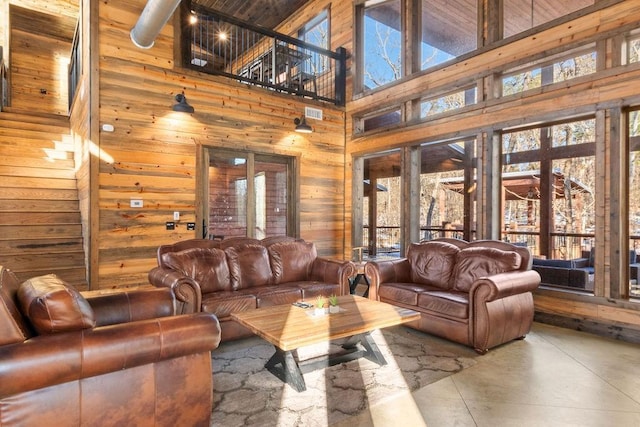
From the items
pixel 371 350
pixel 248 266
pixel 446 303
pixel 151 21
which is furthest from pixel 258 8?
pixel 371 350

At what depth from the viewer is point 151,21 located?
407 cm

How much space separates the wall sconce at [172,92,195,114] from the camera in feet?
15.9

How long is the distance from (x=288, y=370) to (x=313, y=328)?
39cm

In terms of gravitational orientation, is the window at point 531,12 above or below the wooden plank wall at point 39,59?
below

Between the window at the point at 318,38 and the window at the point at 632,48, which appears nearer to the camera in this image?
the window at the point at 632,48

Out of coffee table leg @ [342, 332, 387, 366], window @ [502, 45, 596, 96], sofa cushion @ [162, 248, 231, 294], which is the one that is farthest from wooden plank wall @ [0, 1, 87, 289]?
window @ [502, 45, 596, 96]

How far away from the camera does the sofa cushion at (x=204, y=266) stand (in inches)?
151

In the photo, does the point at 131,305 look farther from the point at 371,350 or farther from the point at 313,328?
the point at 371,350

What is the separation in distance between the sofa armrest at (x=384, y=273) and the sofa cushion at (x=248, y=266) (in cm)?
121

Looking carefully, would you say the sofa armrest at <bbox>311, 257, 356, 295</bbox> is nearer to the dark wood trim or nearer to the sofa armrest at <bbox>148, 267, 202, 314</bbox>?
the sofa armrest at <bbox>148, 267, 202, 314</bbox>

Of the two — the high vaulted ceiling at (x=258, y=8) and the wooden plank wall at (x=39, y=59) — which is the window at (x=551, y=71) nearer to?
the high vaulted ceiling at (x=258, y=8)

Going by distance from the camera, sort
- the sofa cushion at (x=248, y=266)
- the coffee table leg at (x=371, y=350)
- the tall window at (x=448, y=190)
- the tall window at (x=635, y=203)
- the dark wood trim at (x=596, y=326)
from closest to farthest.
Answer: the coffee table leg at (x=371, y=350), the dark wood trim at (x=596, y=326), the sofa cushion at (x=248, y=266), the tall window at (x=635, y=203), the tall window at (x=448, y=190)

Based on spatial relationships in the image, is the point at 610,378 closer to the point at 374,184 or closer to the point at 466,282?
the point at 466,282

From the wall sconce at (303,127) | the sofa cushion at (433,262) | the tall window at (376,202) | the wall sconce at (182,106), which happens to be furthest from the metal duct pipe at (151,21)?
the tall window at (376,202)
